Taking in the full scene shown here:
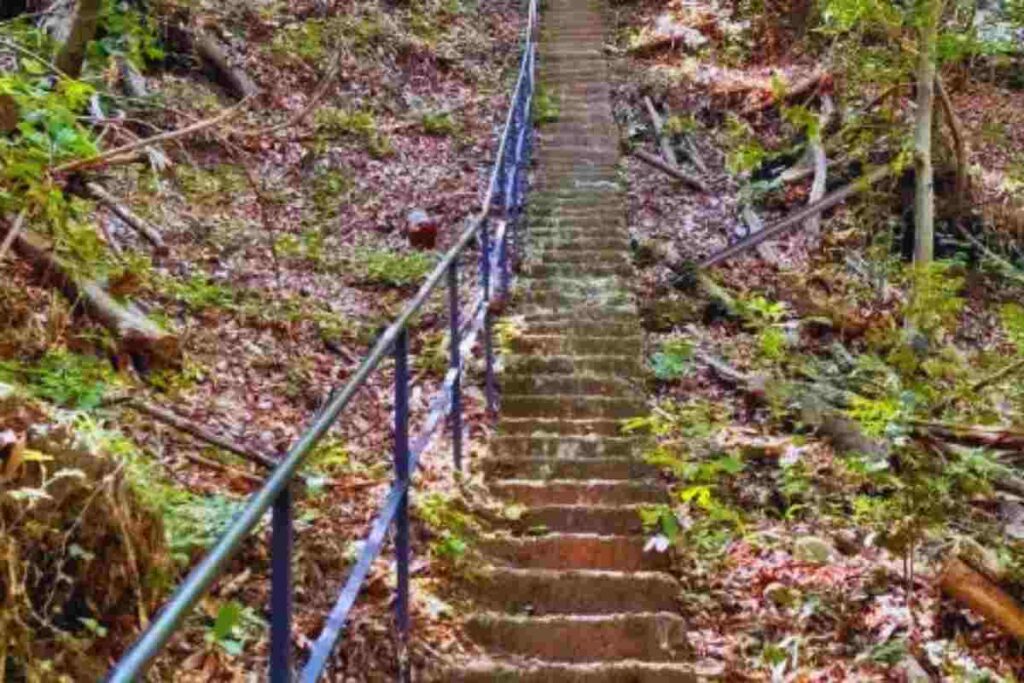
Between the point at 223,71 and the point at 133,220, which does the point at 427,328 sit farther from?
the point at 223,71

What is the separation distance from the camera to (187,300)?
6.32 meters

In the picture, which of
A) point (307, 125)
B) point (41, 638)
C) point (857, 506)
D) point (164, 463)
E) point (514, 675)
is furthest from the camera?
point (307, 125)

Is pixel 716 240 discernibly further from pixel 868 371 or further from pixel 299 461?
pixel 299 461

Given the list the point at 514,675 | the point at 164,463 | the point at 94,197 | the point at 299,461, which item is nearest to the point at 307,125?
the point at 94,197

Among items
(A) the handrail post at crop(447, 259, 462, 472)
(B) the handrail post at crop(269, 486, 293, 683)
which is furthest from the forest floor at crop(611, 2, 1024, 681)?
(B) the handrail post at crop(269, 486, 293, 683)

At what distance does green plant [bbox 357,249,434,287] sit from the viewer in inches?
326

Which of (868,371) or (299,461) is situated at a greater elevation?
(868,371)

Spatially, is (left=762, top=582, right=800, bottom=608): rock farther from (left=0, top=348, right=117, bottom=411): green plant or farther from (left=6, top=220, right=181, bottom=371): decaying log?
(left=6, top=220, right=181, bottom=371): decaying log

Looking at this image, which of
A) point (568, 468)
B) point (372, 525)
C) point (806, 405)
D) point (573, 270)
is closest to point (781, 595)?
point (568, 468)

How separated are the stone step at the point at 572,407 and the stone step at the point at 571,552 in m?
1.65

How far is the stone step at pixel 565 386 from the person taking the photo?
675 cm

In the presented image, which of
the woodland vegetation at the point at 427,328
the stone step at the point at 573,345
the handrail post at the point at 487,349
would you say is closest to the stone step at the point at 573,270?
→ the woodland vegetation at the point at 427,328

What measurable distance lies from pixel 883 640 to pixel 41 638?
10.3 ft

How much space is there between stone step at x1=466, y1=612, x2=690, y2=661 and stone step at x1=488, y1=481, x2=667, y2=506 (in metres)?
1.18
